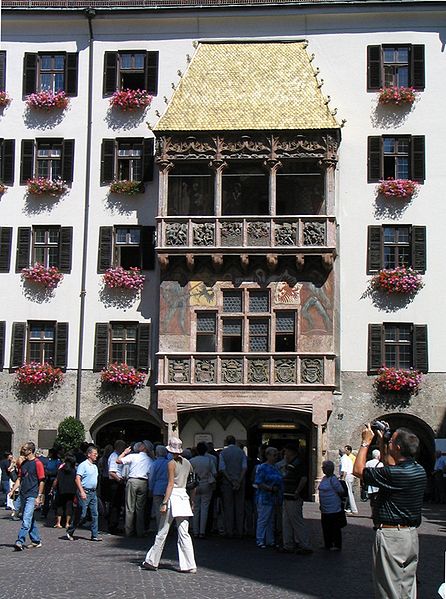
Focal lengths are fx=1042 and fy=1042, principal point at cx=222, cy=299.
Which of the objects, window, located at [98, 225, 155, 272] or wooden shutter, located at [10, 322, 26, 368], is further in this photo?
window, located at [98, 225, 155, 272]

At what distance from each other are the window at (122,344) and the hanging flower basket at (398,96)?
35.3 feet

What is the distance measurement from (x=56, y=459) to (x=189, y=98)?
13522mm

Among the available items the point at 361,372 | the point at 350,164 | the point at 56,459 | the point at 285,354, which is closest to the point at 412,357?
the point at 361,372

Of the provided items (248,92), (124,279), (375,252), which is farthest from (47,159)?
(375,252)

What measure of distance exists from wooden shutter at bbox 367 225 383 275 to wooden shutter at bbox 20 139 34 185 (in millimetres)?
11593

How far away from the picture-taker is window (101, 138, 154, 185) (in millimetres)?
34906

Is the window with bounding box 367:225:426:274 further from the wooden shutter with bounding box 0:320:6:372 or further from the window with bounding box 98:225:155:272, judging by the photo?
the wooden shutter with bounding box 0:320:6:372

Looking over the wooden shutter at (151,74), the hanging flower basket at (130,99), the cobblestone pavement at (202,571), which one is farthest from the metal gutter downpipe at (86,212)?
the cobblestone pavement at (202,571)

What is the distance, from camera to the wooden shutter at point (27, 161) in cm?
3531

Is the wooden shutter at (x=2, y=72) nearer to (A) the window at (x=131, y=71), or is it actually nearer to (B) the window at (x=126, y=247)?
(A) the window at (x=131, y=71)

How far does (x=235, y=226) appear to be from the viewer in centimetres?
3278

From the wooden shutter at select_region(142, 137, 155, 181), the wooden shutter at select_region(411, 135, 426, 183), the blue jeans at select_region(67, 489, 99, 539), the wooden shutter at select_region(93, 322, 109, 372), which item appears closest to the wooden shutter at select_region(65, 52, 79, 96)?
the wooden shutter at select_region(142, 137, 155, 181)

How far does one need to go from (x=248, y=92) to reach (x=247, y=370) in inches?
359

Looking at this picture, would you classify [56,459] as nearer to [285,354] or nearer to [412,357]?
[285,354]
